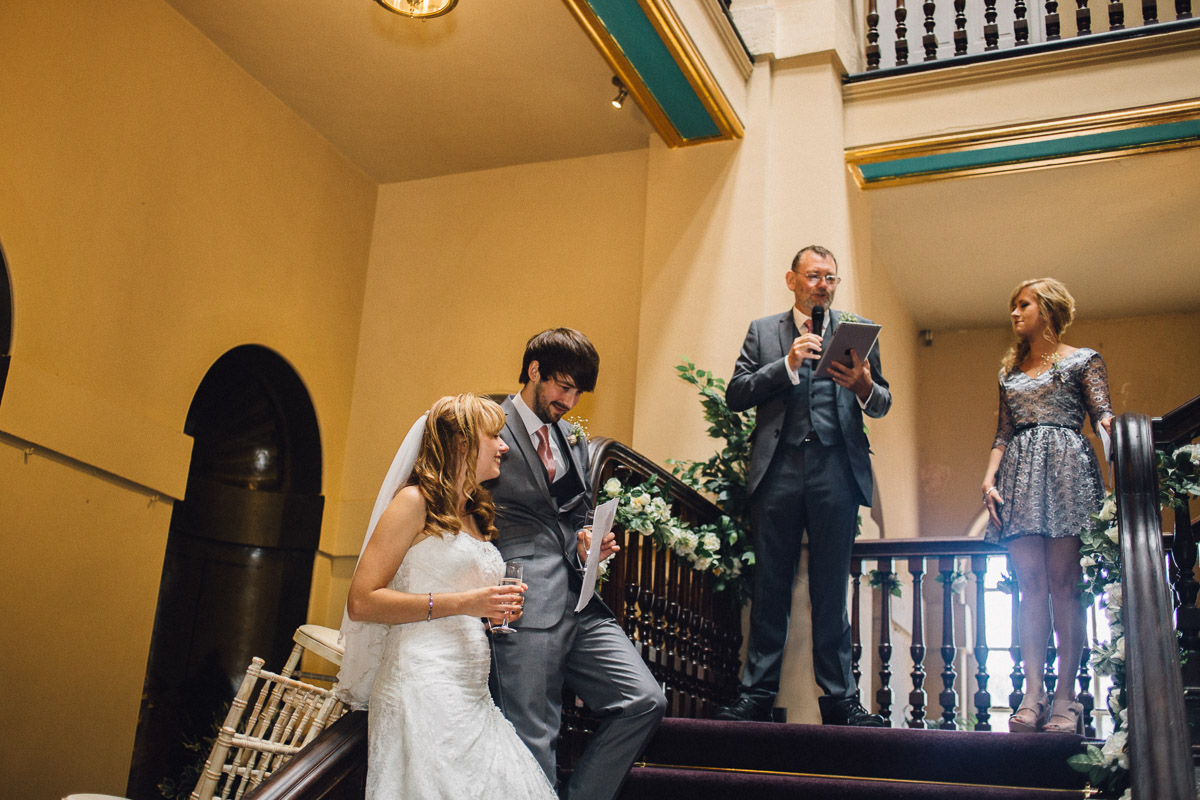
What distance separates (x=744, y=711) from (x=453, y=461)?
79.3 inches

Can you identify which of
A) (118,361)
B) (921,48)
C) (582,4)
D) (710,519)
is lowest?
(710,519)

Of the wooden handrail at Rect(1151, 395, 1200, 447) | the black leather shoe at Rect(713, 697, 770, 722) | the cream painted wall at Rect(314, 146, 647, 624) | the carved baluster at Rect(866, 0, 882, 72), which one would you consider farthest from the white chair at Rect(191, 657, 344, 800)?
the carved baluster at Rect(866, 0, 882, 72)

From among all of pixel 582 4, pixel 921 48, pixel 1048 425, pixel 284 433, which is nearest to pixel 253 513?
pixel 284 433

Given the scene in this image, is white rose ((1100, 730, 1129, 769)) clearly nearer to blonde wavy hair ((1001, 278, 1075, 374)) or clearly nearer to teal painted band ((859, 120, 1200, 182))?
blonde wavy hair ((1001, 278, 1075, 374))

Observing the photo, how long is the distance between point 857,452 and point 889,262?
12.8 feet

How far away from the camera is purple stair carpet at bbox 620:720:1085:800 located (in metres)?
3.60

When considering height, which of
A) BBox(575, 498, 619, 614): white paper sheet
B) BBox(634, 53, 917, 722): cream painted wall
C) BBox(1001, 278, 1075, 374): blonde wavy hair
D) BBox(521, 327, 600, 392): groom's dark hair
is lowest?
BBox(575, 498, 619, 614): white paper sheet

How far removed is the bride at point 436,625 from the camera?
9.20 feet

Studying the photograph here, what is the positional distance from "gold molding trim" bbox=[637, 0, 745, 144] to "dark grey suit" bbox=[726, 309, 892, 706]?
1.91m

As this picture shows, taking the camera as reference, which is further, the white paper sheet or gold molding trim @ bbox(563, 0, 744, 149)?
gold molding trim @ bbox(563, 0, 744, 149)

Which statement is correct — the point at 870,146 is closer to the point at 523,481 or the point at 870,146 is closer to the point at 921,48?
the point at 921,48

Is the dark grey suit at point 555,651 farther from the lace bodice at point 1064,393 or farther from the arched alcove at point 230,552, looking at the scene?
the arched alcove at point 230,552

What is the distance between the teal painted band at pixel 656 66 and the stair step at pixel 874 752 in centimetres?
338

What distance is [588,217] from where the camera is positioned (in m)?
7.77
